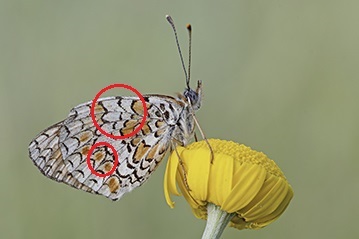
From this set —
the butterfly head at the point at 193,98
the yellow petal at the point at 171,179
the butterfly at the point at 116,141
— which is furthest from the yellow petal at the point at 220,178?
the butterfly head at the point at 193,98

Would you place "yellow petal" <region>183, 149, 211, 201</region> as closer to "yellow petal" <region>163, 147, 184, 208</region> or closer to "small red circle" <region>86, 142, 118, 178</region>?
"yellow petal" <region>163, 147, 184, 208</region>

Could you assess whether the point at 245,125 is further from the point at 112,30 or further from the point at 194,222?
the point at 112,30

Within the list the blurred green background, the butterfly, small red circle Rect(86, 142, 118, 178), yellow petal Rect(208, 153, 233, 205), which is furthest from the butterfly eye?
the blurred green background

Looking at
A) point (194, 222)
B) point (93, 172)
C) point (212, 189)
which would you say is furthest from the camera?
point (194, 222)

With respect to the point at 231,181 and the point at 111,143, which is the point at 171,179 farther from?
the point at 111,143

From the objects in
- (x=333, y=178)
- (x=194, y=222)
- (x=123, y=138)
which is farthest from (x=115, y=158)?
(x=333, y=178)

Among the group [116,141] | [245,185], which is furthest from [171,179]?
[116,141]

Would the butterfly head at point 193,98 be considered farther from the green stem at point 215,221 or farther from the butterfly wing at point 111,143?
the green stem at point 215,221
